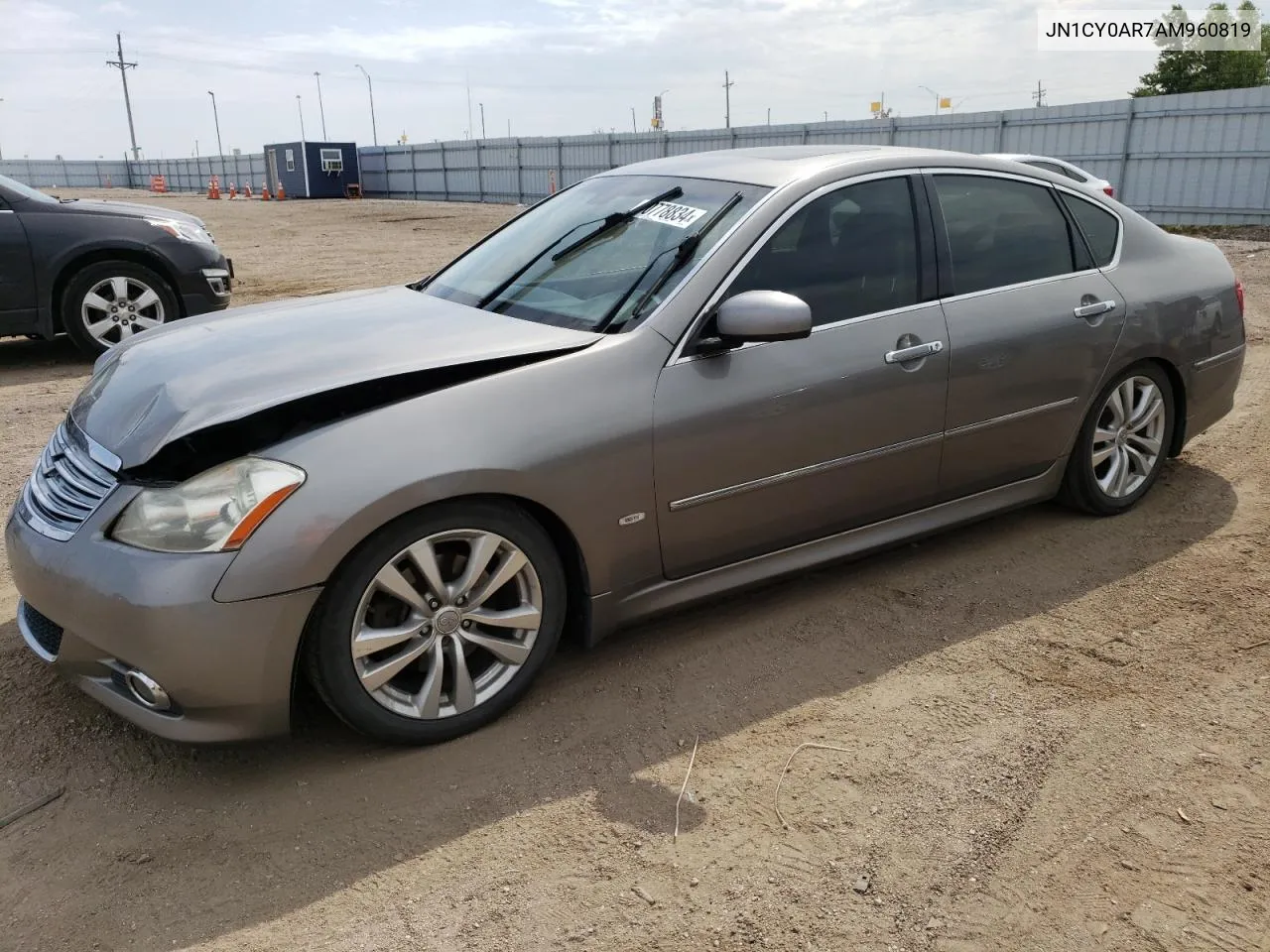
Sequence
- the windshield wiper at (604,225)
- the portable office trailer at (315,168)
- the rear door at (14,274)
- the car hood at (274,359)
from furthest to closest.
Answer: the portable office trailer at (315,168)
the rear door at (14,274)
the windshield wiper at (604,225)
the car hood at (274,359)

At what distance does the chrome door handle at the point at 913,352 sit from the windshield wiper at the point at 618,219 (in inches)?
38.6

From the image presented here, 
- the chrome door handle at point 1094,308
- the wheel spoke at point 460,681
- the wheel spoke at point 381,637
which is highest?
the chrome door handle at point 1094,308

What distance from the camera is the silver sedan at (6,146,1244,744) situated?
2.68m

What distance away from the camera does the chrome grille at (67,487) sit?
9.26 ft

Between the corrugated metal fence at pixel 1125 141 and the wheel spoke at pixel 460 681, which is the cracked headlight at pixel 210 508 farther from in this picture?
the corrugated metal fence at pixel 1125 141

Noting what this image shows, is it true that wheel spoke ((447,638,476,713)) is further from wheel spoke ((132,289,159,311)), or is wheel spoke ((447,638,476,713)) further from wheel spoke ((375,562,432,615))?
wheel spoke ((132,289,159,311))

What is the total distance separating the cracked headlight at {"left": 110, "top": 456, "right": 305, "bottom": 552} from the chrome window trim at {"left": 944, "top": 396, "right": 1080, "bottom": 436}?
244cm

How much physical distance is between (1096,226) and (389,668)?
11.5ft

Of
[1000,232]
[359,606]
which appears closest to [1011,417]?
[1000,232]

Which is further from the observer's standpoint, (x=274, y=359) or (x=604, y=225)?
(x=604, y=225)

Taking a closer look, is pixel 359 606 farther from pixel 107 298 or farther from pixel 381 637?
pixel 107 298

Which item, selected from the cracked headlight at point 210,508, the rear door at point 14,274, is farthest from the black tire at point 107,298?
the cracked headlight at point 210,508

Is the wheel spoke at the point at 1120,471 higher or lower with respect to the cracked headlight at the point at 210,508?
lower

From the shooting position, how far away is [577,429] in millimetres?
3035
